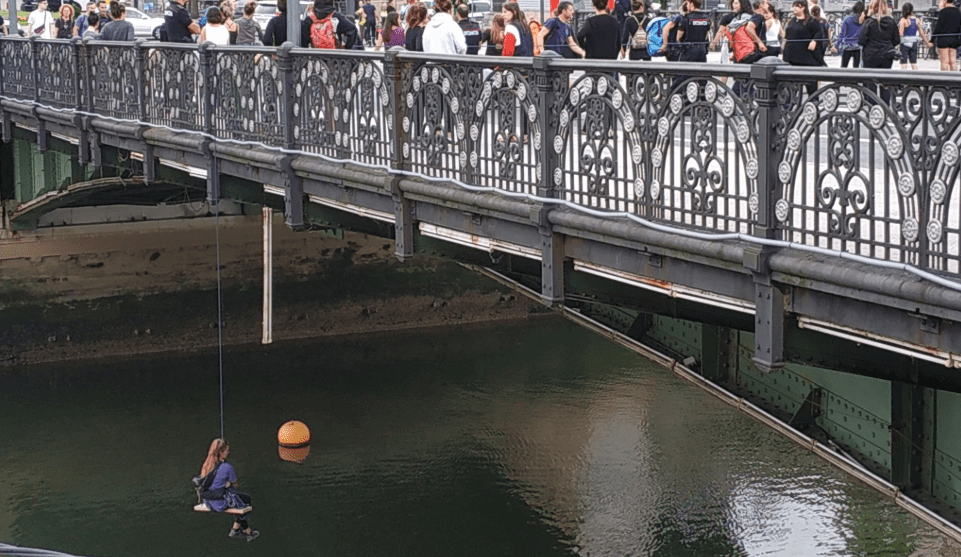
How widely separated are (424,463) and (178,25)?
7.31m

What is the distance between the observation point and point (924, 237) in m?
6.27

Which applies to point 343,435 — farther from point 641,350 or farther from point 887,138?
point 887,138

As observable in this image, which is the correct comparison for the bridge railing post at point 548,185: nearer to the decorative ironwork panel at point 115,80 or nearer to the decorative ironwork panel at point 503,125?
the decorative ironwork panel at point 503,125

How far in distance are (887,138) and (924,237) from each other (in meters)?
0.50

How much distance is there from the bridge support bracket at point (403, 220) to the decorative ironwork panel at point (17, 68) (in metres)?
11.4

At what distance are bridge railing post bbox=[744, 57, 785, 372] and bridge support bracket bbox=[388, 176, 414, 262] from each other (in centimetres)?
412

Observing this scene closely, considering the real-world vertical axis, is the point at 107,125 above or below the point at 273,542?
above

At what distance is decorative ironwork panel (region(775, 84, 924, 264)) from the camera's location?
6348 mm

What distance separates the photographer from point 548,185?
9.05 meters

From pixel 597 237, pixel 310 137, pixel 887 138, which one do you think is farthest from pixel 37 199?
pixel 887 138

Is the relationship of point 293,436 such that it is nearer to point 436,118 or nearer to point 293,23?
point 293,23

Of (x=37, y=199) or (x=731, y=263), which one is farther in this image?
(x=37, y=199)

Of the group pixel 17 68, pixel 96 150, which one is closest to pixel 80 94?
pixel 96 150

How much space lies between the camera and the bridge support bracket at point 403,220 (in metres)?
10.8
